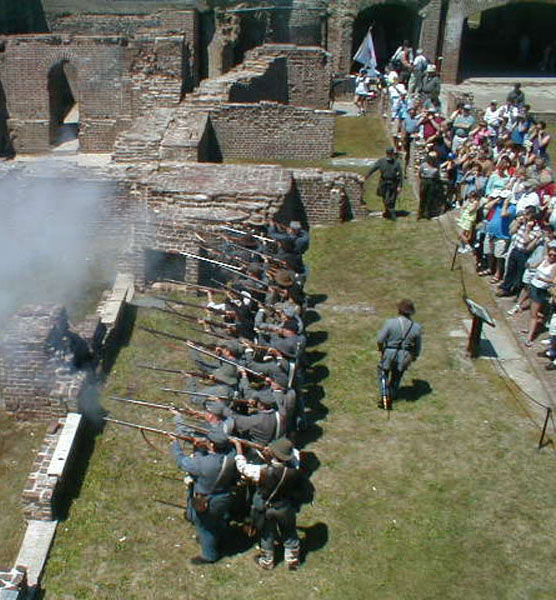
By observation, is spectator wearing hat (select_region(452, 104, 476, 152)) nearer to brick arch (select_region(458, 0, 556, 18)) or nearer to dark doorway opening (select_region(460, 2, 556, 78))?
brick arch (select_region(458, 0, 556, 18))

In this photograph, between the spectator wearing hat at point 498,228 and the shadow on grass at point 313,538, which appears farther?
the spectator wearing hat at point 498,228

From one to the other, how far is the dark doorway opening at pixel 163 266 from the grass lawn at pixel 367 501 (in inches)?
83.8

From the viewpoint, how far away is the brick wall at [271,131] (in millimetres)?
20703

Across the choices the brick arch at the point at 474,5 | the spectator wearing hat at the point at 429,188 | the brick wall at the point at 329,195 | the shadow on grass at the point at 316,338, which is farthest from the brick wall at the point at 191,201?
the brick arch at the point at 474,5

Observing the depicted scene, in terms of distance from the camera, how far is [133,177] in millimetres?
15367

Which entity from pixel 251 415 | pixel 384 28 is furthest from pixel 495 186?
pixel 384 28

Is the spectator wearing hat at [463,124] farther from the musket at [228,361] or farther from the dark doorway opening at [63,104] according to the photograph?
the dark doorway opening at [63,104]

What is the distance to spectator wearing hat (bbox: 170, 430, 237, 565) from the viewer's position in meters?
7.45

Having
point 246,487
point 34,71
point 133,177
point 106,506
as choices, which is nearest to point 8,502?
point 106,506

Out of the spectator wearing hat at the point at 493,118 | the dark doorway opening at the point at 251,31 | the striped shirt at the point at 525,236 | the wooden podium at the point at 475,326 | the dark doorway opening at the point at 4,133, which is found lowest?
the dark doorway opening at the point at 4,133

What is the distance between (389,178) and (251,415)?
9.06 metres

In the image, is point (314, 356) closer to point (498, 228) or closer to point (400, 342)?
point (400, 342)

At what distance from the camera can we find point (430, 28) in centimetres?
2927

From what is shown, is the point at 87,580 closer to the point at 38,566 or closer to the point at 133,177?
the point at 38,566
